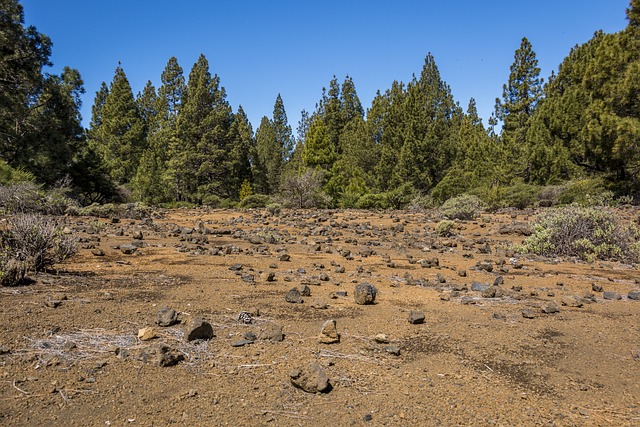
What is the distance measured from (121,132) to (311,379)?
43097 millimetres

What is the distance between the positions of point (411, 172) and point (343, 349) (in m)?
29.6

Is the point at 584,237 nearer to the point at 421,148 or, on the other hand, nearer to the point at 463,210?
the point at 463,210

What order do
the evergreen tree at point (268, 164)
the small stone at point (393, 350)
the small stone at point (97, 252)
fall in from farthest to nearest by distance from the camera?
the evergreen tree at point (268, 164)
the small stone at point (97, 252)
the small stone at point (393, 350)

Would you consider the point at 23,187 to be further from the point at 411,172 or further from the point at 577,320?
the point at 411,172

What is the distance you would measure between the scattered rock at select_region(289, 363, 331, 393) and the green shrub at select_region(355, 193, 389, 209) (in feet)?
82.4

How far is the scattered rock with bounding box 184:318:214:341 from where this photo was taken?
3686 mm

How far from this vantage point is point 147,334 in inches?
145

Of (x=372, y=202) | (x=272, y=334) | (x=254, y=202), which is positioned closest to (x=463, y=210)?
(x=372, y=202)

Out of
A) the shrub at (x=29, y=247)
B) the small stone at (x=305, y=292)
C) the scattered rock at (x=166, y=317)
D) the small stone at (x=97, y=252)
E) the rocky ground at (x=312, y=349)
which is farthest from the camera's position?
the small stone at (x=97, y=252)

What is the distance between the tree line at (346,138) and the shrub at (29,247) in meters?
16.5

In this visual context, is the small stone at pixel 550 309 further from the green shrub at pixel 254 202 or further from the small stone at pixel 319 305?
the green shrub at pixel 254 202

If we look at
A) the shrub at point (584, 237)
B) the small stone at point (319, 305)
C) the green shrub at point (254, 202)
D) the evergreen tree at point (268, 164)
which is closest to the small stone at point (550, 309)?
the small stone at point (319, 305)

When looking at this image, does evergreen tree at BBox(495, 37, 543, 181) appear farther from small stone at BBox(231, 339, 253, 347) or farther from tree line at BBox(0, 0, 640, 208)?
small stone at BBox(231, 339, 253, 347)

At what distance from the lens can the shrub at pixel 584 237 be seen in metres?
8.91
